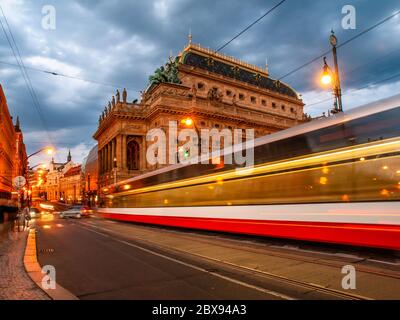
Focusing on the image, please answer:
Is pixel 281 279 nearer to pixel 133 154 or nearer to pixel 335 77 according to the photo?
pixel 335 77

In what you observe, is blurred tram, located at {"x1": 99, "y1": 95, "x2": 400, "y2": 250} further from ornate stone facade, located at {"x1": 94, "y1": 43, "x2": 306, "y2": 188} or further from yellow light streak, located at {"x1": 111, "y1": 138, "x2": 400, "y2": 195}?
ornate stone facade, located at {"x1": 94, "y1": 43, "x2": 306, "y2": 188}

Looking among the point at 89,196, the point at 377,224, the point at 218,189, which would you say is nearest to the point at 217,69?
the point at 89,196

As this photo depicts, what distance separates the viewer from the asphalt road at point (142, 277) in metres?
5.94

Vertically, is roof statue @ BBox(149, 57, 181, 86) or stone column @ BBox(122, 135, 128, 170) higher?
roof statue @ BBox(149, 57, 181, 86)

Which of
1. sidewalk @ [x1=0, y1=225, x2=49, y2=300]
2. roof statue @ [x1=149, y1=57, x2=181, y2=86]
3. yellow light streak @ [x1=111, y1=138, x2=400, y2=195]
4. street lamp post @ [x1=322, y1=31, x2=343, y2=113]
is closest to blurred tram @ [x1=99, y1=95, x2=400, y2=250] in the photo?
yellow light streak @ [x1=111, y1=138, x2=400, y2=195]

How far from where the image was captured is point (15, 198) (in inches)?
1854

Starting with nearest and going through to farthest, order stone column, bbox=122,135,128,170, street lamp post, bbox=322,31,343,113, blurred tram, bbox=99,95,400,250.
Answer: blurred tram, bbox=99,95,400,250
street lamp post, bbox=322,31,343,113
stone column, bbox=122,135,128,170

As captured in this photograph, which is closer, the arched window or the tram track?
the tram track

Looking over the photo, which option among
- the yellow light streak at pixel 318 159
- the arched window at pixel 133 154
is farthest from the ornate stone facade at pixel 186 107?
the yellow light streak at pixel 318 159

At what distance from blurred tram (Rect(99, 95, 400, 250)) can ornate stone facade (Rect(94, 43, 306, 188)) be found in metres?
39.7

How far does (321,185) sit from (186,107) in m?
45.7

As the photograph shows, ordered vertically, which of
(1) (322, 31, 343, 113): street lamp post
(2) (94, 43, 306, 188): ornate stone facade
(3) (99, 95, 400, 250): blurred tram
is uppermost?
(2) (94, 43, 306, 188): ornate stone facade

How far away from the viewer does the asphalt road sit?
594cm

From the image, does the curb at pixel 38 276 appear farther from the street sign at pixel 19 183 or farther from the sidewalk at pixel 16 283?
the street sign at pixel 19 183
